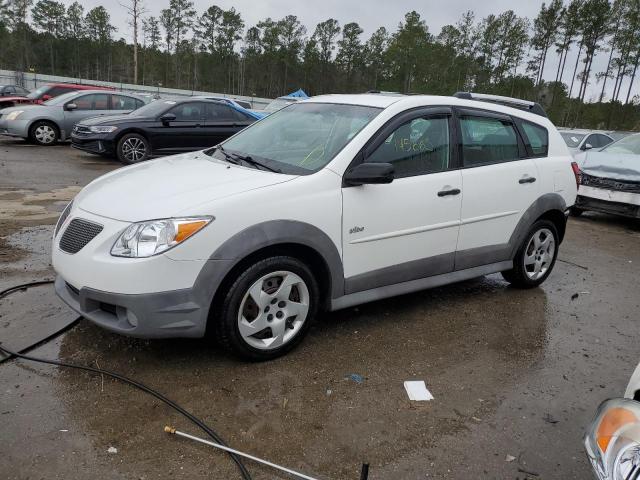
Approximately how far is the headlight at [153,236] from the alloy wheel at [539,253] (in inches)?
136

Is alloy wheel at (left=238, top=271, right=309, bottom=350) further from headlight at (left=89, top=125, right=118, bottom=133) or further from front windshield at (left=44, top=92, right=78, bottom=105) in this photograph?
front windshield at (left=44, top=92, right=78, bottom=105)

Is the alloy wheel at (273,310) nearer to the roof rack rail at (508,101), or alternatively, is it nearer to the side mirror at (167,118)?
the roof rack rail at (508,101)

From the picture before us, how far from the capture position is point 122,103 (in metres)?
13.6

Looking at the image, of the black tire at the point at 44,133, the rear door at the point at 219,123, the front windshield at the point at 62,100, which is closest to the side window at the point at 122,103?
the front windshield at the point at 62,100

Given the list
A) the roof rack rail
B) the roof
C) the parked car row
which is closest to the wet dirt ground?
the roof

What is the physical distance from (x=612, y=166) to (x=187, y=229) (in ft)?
28.0

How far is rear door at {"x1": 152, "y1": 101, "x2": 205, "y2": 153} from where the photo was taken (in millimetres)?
11281

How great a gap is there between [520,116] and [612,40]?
169 feet

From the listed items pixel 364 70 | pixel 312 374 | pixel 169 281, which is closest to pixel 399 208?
pixel 312 374

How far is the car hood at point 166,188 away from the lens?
3.01m

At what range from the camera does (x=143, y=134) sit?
11203 millimetres

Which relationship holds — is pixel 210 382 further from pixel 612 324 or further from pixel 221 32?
pixel 221 32

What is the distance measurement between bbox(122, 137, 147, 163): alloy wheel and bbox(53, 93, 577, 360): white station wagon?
762 centimetres

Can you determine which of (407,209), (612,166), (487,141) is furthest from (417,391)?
(612,166)
